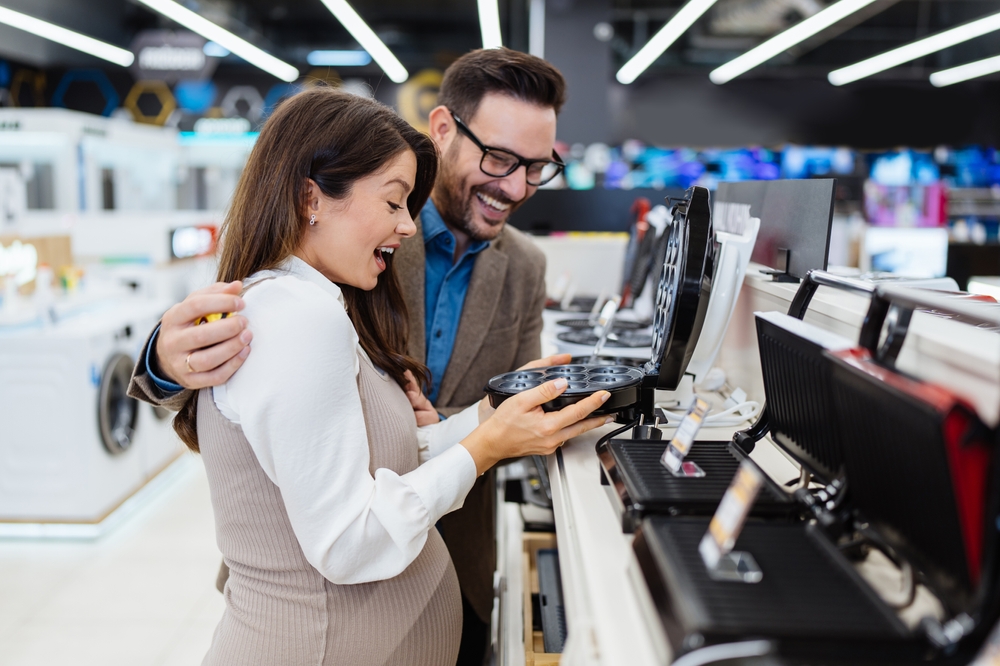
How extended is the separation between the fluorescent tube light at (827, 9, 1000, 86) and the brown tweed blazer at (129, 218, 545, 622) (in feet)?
A: 22.5

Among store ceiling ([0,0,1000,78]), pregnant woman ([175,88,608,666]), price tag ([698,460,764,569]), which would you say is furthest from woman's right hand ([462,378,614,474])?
store ceiling ([0,0,1000,78])

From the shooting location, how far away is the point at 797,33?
747 cm

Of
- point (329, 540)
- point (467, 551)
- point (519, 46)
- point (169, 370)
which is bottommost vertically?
point (467, 551)

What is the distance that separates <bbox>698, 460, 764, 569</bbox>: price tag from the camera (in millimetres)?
728

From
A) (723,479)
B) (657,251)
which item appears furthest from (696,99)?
(723,479)

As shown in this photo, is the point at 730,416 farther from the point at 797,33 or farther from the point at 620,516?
the point at 797,33

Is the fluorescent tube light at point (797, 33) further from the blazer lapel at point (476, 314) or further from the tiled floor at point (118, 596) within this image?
the tiled floor at point (118, 596)

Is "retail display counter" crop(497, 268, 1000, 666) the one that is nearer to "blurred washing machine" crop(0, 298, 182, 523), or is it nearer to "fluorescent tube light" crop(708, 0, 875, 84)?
"blurred washing machine" crop(0, 298, 182, 523)

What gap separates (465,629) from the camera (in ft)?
7.18

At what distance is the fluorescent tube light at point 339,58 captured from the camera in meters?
12.3

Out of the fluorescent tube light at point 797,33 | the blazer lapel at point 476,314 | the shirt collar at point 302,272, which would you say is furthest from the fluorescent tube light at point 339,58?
the shirt collar at point 302,272

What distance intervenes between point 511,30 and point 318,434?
41.4 feet

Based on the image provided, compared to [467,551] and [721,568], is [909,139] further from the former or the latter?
[721,568]

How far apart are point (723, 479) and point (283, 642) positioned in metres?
0.70
